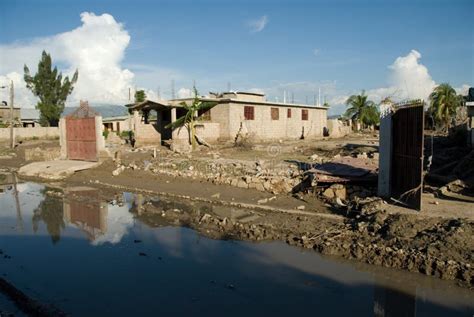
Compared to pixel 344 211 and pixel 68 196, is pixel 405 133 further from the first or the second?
pixel 68 196

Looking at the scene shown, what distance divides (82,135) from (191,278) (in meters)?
17.9

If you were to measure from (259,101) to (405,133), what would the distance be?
2183cm

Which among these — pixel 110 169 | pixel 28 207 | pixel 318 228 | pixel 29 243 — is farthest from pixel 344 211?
pixel 110 169

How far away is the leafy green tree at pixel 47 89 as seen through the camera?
51781mm

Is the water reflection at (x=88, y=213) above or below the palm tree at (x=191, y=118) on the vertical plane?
below

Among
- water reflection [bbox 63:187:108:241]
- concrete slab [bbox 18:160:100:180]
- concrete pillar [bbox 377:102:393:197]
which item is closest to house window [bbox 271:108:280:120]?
concrete slab [bbox 18:160:100:180]

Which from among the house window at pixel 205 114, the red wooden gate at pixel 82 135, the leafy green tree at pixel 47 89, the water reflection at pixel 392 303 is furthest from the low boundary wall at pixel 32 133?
the water reflection at pixel 392 303

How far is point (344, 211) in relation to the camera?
35.8 feet

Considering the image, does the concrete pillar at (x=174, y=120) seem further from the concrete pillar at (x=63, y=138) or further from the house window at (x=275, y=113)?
the house window at (x=275, y=113)

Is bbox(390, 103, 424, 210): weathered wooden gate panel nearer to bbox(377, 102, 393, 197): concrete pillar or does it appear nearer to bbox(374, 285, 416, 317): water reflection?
bbox(377, 102, 393, 197): concrete pillar

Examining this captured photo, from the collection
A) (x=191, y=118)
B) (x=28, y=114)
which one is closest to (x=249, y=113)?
(x=191, y=118)

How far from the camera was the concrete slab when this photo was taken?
19.8 meters

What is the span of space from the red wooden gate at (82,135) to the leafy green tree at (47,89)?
31201 millimetres

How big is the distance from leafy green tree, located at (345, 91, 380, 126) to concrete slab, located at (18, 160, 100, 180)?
4133cm
